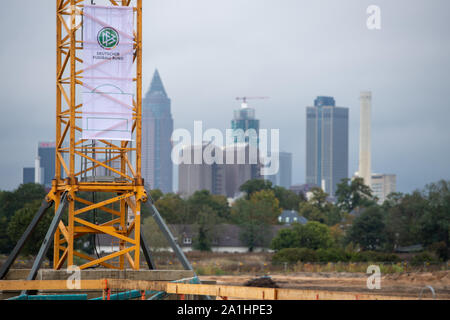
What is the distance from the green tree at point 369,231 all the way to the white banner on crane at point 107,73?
55.3 metres

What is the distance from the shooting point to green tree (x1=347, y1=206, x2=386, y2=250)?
252ft

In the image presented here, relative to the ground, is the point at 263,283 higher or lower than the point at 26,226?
lower

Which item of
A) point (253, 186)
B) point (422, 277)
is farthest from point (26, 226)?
point (253, 186)

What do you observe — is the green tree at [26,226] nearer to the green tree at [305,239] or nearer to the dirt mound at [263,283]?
the dirt mound at [263,283]

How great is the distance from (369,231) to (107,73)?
56.8 m

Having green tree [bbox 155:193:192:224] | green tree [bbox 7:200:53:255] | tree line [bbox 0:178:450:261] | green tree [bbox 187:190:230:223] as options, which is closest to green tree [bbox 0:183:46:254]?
tree line [bbox 0:178:450:261]

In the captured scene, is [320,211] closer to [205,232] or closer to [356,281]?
[205,232]

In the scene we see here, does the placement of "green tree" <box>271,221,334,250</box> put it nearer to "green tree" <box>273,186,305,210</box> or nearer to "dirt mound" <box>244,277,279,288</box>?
"dirt mound" <box>244,277,279,288</box>

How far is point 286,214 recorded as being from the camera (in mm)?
146625

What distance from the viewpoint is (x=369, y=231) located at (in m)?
77.0

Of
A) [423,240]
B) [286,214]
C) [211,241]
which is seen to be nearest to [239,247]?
[211,241]

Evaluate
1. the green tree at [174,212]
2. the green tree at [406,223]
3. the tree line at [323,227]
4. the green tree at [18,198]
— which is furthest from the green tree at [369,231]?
the green tree at [18,198]

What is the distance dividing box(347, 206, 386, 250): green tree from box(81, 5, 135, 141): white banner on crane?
5529cm

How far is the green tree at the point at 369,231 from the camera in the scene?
7669 cm
